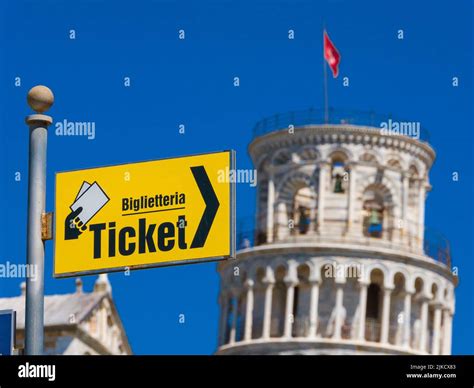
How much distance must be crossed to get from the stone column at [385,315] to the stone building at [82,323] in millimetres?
20950

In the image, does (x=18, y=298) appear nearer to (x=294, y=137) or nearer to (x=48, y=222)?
(x=294, y=137)

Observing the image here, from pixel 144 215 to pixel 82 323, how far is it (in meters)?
109

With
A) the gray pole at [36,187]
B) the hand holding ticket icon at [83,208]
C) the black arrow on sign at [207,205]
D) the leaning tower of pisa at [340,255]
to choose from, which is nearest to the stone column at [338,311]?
the leaning tower of pisa at [340,255]

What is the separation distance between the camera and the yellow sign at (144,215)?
18.5 m

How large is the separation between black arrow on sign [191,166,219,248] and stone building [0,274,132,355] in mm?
100685

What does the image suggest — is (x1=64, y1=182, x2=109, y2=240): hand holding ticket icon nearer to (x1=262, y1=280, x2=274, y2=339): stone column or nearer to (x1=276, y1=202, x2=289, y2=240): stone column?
(x1=262, y1=280, x2=274, y2=339): stone column

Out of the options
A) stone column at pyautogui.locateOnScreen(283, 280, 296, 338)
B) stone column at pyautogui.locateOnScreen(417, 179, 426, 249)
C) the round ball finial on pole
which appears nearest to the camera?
the round ball finial on pole

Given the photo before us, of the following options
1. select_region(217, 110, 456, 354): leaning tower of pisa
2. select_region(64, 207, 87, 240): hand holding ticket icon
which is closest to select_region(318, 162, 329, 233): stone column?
select_region(217, 110, 456, 354): leaning tower of pisa

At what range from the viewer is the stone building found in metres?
125

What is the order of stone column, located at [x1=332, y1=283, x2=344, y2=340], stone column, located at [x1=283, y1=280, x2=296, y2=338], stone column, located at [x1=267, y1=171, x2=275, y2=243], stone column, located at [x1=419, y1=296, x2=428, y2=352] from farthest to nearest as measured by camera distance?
stone column, located at [x1=267, y1=171, x2=275, y2=243] → stone column, located at [x1=419, y1=296, x2=428, y2=352] → stone column, located at [x1=283, y1=280, x2=296, y2=338] → stone column, located at [x1=332, y1=283, x2=344, y2=340]

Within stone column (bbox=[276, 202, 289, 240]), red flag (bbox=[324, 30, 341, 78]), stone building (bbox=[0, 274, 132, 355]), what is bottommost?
stone building (bbox=[0, 274, 132, 355])

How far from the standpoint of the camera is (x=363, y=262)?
144 meters
